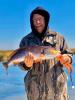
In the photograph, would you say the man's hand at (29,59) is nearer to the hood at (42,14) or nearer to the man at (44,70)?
the man at (44,70)

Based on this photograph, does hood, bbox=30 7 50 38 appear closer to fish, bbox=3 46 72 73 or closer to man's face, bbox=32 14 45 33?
man's face, bbox=32 14 45 33

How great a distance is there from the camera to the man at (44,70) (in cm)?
816

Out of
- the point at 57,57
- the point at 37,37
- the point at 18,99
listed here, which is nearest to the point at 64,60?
the point at 57,57

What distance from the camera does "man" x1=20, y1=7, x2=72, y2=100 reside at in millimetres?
8156

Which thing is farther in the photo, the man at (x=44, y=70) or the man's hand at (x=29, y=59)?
the man at (x=44, y=70)

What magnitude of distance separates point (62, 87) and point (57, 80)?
0.14 meters

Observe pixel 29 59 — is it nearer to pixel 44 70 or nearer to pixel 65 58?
pixel 44 70

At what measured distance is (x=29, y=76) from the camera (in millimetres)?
8328

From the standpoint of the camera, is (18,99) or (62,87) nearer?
(62,87)

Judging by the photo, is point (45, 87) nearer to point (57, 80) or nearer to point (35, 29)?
point (57, 80)

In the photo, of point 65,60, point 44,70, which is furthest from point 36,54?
point 65,60

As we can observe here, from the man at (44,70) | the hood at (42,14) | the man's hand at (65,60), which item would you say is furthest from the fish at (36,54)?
the hood at (42,14)

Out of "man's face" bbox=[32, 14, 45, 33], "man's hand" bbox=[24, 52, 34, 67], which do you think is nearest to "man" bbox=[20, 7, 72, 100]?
"man's face" bbox=[32, 14, 45, 33]

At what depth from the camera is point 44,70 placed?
8.16m
